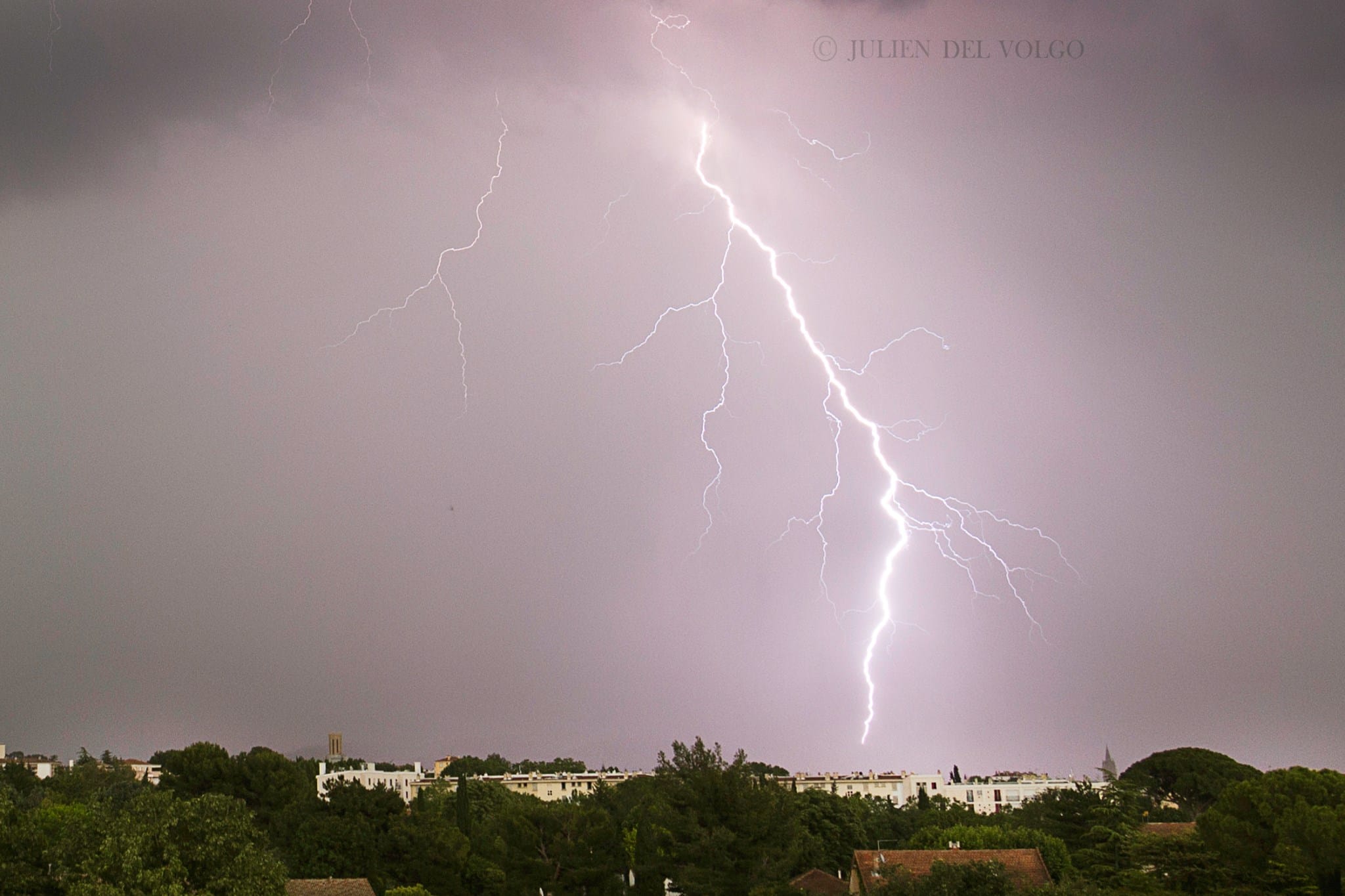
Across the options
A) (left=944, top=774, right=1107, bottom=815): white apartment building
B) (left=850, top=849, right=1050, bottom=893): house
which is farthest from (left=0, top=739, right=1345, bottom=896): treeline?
(left=944, top=774, right=1107, bottom=815): white apartment building

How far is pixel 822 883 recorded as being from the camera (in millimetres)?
35188

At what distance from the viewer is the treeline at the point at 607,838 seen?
19.0 meters

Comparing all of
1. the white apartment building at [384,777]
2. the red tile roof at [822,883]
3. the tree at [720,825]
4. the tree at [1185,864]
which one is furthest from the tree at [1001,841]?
the white apartment building at [384,777]

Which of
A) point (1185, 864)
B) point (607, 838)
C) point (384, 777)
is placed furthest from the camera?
point (384, 777)

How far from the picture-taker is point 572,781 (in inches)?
3610

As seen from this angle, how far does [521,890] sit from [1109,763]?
65.1 m

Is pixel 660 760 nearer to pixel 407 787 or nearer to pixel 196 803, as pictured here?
pixel 196 803

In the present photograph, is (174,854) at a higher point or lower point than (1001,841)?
higher

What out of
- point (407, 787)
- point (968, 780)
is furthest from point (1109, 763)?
point (407, 787)

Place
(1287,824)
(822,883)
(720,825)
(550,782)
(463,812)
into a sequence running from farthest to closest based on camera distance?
(550,782), (463,812), (822,883), (720,825), (1287,824)

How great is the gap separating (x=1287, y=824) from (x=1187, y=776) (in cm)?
4621

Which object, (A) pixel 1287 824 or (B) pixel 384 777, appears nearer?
(A) pixel 1287 824

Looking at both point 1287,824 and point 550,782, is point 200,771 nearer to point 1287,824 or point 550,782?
point 1287,824

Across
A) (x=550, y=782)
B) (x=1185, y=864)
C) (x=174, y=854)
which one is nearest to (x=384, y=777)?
(x=550, y=782)
